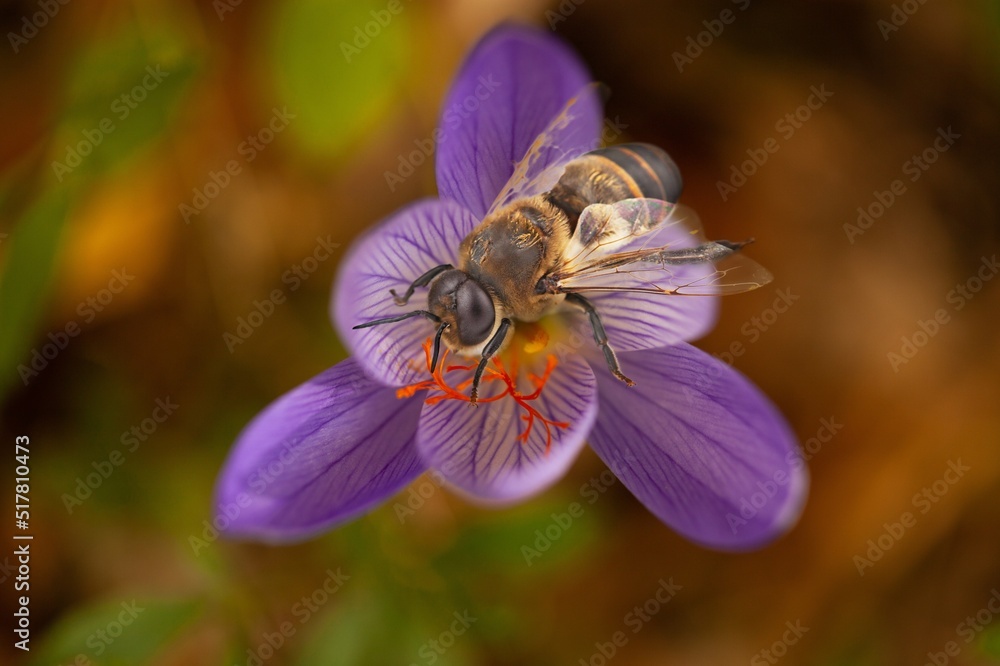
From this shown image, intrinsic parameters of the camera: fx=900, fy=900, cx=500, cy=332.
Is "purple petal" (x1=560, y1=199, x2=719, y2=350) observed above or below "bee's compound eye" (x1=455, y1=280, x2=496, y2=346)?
above

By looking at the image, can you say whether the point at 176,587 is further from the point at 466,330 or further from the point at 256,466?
the point at 466,330

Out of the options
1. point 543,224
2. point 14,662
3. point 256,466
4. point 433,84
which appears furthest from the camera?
point 433,84

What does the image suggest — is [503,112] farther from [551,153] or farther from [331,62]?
[331,62]

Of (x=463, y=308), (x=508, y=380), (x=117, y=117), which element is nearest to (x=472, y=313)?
(x=463, y=308)

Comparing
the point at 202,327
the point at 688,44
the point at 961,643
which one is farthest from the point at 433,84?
the point at 961,643

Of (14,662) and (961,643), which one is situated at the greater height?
(961,643)

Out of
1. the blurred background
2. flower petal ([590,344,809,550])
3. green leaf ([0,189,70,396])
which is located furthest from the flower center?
green leaf ([0,189,70,396])

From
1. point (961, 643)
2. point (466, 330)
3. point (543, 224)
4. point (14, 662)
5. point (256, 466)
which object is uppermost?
point (543, 224)

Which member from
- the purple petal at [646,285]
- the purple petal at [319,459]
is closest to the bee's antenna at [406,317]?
the purple petal at [319,459]

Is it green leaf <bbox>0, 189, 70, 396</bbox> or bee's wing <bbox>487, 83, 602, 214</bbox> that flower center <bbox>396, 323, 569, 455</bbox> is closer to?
bee's wing <bbox>487, 83, 602, 214</bbox>
